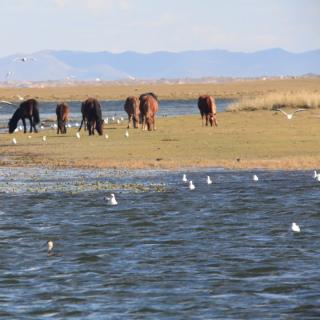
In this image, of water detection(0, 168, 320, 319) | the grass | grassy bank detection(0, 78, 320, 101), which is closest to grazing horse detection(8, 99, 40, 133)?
the grass

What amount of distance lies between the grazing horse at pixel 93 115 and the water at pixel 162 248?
11003mm

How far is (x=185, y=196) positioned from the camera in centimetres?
2016

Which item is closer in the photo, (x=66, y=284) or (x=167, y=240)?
(x=66, y=284)

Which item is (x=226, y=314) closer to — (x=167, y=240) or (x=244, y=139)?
(x=167, y=240)

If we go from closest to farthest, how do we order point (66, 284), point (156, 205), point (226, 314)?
1. point (226, 314)
2. point (66, 284)
3. point (156, 205)

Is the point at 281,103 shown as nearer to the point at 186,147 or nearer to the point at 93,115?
the point at 93,115

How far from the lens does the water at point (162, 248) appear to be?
1186cm

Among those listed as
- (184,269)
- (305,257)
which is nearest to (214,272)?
(184,269)

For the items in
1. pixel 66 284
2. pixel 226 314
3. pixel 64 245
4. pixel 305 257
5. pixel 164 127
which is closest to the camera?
pixel 226 314

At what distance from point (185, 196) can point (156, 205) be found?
43.7 inches

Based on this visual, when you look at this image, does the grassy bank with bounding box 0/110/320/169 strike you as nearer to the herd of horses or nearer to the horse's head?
the herd of horses

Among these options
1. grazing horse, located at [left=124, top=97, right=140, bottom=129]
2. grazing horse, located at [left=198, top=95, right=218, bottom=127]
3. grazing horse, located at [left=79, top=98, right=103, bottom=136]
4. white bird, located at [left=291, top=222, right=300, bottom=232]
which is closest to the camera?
white bird, located at [left=291, top=222, right=300, bottom=232]

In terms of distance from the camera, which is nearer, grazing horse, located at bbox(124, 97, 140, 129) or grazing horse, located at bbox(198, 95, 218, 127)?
grazing horse, located at bbox(198, 95, 218, 127)

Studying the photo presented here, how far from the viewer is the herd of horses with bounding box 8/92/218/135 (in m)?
34.4
